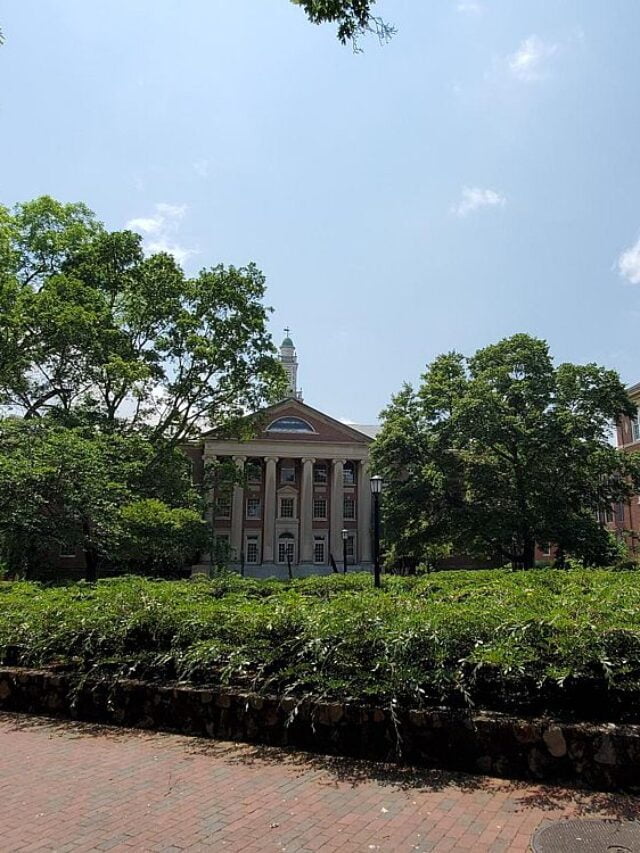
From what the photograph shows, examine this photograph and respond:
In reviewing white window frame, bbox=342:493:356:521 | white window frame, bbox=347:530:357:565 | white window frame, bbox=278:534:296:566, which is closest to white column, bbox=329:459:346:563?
white window frame, bbox=347:530:357:565

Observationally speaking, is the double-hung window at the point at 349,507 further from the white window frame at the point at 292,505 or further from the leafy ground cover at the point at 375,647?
the leafy ground cover at the point at 375,647

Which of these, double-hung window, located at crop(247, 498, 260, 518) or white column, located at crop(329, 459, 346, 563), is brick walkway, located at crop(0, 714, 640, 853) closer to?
white column, located at crop(329, 459, 346, 563)

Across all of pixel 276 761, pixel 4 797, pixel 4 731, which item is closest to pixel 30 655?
pixel 4 731

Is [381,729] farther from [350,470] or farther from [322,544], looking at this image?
[350,470]

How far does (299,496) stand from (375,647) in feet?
152

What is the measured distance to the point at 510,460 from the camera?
1139 inches

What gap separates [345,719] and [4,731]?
12.7ft

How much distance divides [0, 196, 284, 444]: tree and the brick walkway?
798 inches

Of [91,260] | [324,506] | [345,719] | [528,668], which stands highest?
[91,260]

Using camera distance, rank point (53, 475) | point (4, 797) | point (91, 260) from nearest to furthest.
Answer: point (4, 797)
point (53, 475)
point (91, 260)

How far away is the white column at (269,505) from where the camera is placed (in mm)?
50094

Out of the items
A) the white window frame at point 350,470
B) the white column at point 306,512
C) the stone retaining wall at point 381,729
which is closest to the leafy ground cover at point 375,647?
the stone retaining wall at point 381,729

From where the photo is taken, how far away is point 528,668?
5.17 meters

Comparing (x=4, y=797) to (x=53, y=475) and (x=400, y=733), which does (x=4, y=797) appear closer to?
(x=400, y=733)
